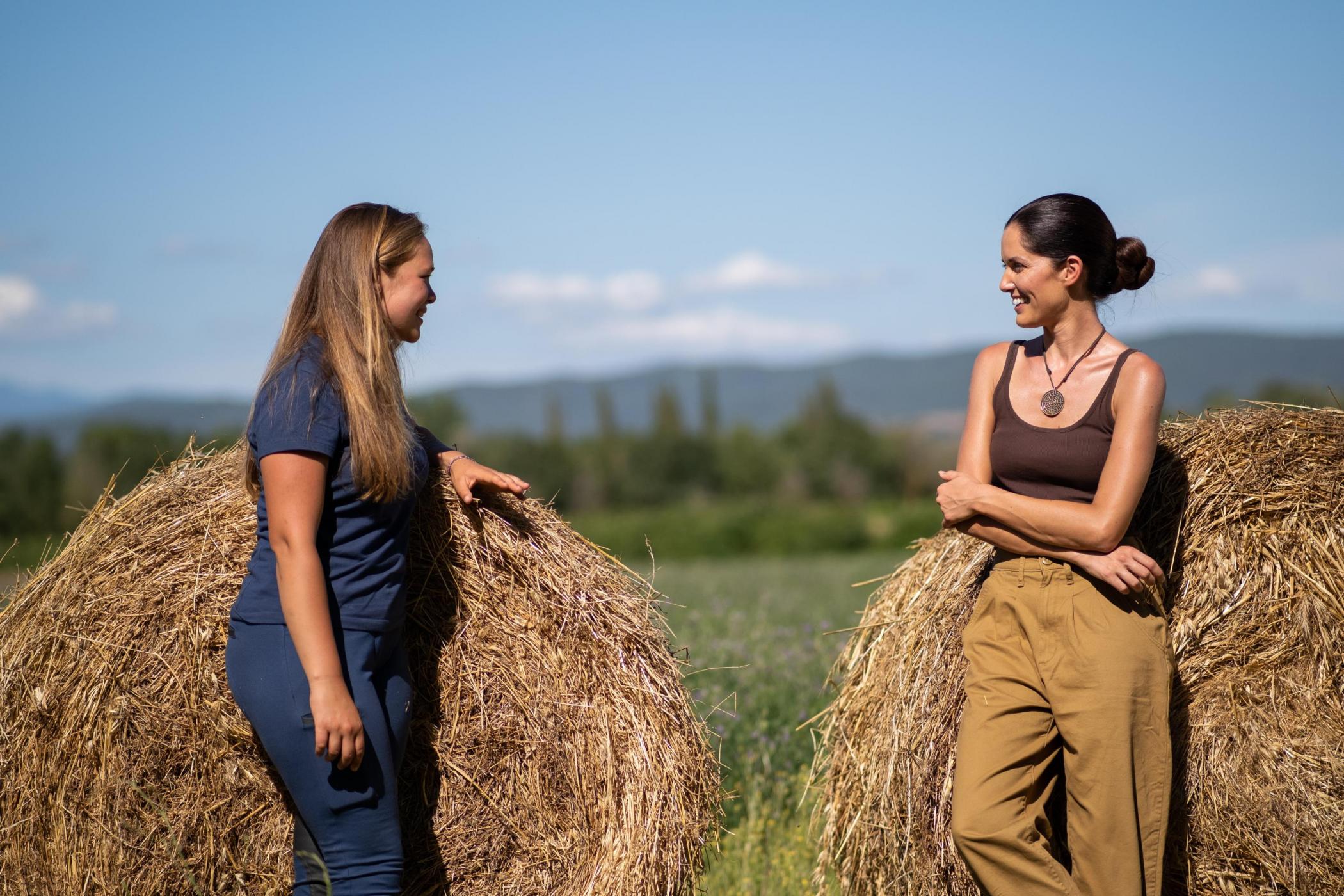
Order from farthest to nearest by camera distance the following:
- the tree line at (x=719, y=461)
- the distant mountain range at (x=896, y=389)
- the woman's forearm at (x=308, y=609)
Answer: the distant mountain range at (x=896, y=389) → the tree line at (x=719, y=461) → the woman's forearm at (x=308, y=609)

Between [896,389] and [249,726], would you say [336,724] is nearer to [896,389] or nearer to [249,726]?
[249,726]

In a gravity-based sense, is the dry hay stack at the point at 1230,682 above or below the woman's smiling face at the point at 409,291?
below

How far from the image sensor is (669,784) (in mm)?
3512

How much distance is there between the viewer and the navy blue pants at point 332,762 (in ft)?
9.20

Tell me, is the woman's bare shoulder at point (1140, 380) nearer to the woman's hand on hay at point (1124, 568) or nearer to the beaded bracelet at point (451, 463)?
the woman's hand on hay at point (1124, 568)

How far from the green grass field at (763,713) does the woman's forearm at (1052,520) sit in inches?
41.4

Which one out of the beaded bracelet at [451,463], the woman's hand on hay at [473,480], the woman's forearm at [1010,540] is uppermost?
the beaded bracelet at [451,463]

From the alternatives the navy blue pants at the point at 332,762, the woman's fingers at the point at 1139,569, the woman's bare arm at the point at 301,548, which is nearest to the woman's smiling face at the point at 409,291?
the woman's bare arm at the point at 301,548

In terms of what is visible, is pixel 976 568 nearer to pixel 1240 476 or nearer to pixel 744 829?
pixel 1240 476

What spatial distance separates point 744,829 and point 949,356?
201 metres

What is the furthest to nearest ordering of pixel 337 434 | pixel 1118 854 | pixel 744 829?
pixel 744 829 < pixel 1118 854 < pixel 337 434

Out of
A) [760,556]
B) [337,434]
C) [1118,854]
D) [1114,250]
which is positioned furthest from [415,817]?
[760,556]

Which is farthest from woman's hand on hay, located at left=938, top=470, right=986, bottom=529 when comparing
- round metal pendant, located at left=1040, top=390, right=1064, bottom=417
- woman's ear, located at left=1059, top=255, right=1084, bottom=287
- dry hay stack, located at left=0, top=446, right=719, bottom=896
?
dry hay stack, located at left=0, top=446, right=719, bottom=896

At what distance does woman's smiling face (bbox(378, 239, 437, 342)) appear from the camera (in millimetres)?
3051
